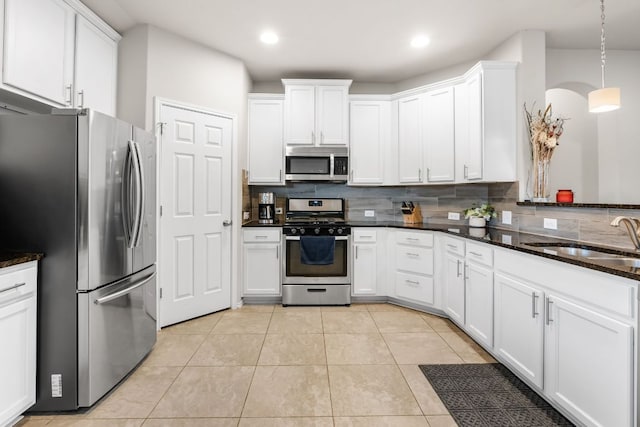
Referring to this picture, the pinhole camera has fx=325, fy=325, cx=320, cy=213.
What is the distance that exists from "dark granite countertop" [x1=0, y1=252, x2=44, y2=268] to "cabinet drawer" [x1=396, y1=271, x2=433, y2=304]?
315cm

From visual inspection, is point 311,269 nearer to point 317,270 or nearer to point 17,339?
point 317,270

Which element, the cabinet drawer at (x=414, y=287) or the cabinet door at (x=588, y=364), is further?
the cabinet drawer at (x=414, y=287)

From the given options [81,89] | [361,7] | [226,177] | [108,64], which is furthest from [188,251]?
[361,7]

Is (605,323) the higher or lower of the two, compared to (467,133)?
lower

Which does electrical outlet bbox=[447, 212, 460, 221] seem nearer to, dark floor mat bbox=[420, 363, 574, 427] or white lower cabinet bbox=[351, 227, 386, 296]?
white lower cabinet bbox=[351, 227, 386, 296]

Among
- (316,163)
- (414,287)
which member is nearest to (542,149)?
(414,287)

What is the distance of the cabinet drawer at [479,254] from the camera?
8.01 feet

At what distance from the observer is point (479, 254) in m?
2.58

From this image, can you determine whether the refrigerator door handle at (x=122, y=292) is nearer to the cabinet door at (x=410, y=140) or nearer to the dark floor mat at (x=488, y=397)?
the dark floor mat at (x=488, y=397)

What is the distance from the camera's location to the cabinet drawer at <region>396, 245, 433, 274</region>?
3434 millimetres

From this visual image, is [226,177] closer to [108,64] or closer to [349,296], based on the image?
[108,64]

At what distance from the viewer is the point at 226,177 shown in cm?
347


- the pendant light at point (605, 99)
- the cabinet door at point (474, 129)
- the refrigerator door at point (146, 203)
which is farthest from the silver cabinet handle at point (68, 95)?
the pendant light at point (605, 99)

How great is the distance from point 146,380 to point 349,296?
2.17 metres
